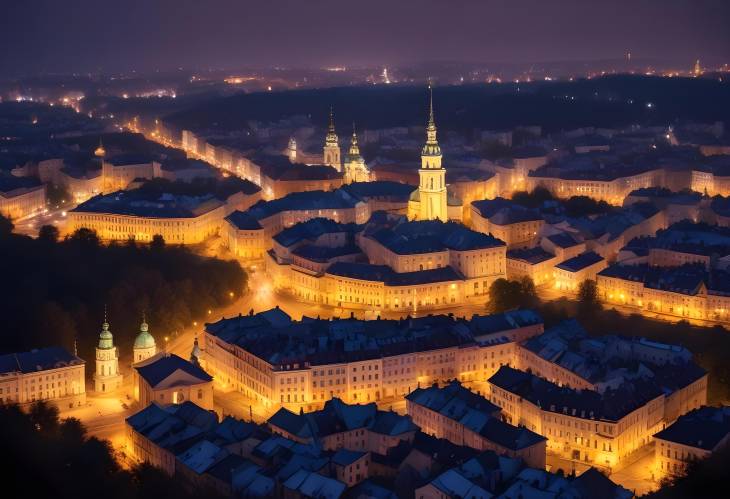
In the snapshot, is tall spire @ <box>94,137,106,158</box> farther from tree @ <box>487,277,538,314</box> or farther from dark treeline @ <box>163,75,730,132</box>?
tree @ <box>487,277,538,314</box>

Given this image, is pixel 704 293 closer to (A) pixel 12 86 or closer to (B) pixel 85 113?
(B) pixel 85 113

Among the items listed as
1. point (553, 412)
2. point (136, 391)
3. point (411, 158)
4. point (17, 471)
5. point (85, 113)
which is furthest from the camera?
point (85, 113)

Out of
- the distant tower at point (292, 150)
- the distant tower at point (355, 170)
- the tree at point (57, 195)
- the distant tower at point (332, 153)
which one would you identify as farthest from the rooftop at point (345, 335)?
the distant tower at point (292, 150)

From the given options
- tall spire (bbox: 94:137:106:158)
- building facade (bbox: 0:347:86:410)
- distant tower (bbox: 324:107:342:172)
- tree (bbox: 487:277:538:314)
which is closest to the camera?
building facade (bbox: 0:347:86:410)

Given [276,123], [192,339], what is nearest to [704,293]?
[192,339]

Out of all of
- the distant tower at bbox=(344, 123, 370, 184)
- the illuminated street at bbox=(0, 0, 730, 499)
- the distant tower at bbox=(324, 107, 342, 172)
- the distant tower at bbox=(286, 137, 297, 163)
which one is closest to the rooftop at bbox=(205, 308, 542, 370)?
the illuminated street at bbox=(0, 0, 730, 499)

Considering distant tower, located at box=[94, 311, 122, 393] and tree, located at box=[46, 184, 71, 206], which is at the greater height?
tree, located at box=[46, 184, 71, 206]

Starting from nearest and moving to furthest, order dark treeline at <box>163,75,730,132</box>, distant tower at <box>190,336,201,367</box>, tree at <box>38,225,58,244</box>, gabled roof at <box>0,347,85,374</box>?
gabled roof at <box>0,347,85,374</box> → distant tower at <box>190,336,201,367</box> → tree at <box>38,225,58,244</box> → dark treeline at <box>163,75,730,132</box>
